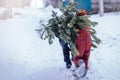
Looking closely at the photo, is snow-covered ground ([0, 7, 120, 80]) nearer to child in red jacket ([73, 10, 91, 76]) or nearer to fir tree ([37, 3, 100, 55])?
child in red jacket ([73, 10, 91, 76])

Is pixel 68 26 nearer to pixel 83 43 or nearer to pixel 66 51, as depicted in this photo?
pixel 83 43

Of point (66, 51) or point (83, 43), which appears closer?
point (83, 43)

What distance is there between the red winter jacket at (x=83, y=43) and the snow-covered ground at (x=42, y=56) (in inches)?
23.2

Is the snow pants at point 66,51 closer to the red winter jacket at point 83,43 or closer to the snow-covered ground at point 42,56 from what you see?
the snow-covered ground at point 42,56

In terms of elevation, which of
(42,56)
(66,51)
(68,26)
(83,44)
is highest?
(68,26)

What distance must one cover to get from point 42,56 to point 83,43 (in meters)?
2.63

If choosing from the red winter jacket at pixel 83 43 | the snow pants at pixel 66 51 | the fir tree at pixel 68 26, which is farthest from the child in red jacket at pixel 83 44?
the snow pants at pixel 66 51

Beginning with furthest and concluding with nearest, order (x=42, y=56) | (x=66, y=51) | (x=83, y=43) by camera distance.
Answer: (x=42, y=56)
(x=66, y=51)
(x=83, y=43)

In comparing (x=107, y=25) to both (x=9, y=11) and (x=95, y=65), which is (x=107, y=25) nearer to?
(x=95, y=65)

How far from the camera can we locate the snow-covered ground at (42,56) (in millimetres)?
8891

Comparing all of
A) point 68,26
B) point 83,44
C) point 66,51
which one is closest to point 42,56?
point 66,51

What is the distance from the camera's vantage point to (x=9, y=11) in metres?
16.8

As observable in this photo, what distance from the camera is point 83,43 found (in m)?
8.19

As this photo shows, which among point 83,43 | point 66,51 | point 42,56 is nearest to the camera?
point 83,43
